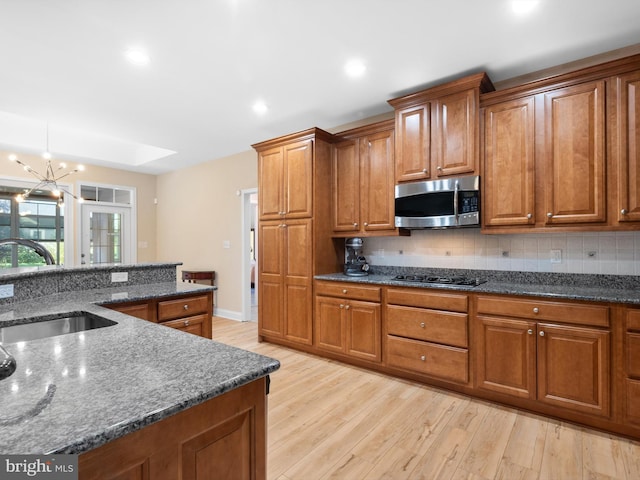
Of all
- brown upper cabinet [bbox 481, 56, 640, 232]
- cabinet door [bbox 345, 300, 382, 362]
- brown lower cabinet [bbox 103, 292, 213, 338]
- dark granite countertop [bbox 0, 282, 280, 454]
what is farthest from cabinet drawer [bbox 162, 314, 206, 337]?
brown upper cabinet [bbox 481, 56, 640, 232]

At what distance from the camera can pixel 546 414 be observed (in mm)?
2312

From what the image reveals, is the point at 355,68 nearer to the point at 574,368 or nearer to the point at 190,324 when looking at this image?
the point at 190,324

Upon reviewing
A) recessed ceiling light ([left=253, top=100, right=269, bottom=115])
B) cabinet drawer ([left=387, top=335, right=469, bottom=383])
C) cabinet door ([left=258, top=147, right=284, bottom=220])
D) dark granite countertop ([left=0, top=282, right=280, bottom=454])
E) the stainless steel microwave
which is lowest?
cabinet drawer ([left=387, top=335, right=469, bottom=383])

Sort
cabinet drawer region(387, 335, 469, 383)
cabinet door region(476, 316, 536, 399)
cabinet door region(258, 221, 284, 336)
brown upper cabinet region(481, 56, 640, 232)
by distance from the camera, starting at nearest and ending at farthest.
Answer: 1. brown upper cabinet region(481, 56, 640, 232)
2. cabinet door region(476, 316, 536, 399)
3. cabinet drawer region(387, 335, 469, 383)
4. cabinet door region(258, 221, 284, 336)

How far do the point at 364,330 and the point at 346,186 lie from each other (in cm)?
153

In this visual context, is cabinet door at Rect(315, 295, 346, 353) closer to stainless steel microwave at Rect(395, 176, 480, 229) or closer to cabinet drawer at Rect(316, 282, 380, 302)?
cabinet drawer at Rect(316, 282, 380, 302)

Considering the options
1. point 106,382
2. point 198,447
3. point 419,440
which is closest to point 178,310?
point 106,382

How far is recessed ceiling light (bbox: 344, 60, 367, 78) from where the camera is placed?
2.64 metres

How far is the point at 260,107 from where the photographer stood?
3523mm

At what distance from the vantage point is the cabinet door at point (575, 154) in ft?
7.53

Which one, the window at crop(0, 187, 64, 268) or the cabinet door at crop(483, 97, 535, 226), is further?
the window at crop(0, 187, 64, 268)

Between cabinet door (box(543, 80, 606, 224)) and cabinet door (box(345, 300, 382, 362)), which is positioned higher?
cabinet door (box(543, 80, 606, 224))

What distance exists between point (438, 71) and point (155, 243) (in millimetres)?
6015

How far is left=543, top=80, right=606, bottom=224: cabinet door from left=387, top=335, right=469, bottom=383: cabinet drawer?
1.26m
